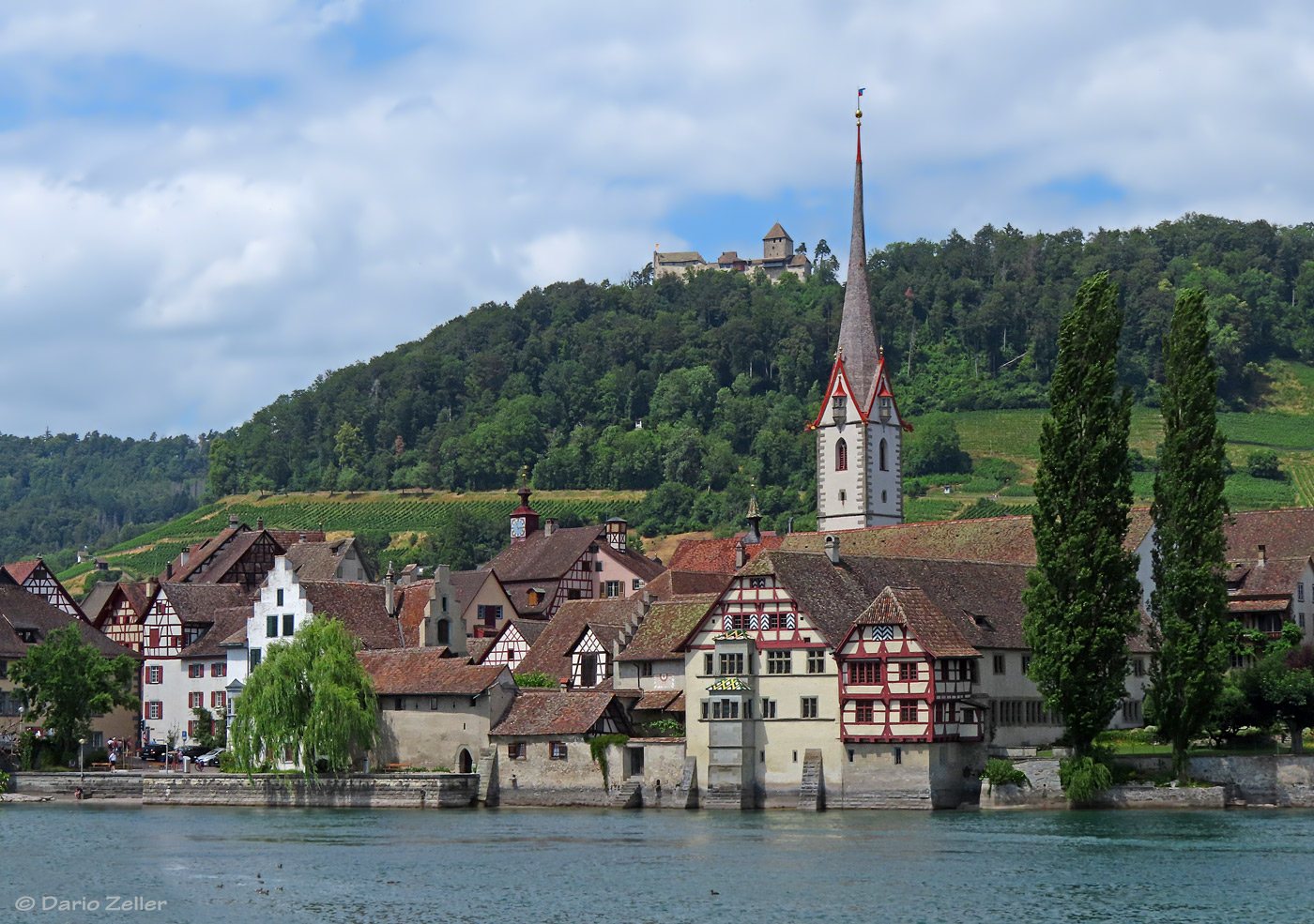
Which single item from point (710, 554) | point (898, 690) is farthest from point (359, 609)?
point (898, 690)

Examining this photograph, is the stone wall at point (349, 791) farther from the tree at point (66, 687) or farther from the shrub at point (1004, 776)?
the shrub at point (1004, 776)

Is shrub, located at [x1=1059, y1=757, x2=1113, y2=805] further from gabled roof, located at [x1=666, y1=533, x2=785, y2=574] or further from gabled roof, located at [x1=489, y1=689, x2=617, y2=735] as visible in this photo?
gabled roof, located at [x1=666, y1=533, x2=785, y2=574]

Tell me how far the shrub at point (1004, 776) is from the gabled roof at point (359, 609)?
3321 centimetres

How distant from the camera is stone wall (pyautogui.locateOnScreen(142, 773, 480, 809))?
257ft

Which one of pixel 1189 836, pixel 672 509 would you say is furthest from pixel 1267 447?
pixel 1189 836

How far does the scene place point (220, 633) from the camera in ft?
326

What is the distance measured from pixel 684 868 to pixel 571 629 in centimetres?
3395

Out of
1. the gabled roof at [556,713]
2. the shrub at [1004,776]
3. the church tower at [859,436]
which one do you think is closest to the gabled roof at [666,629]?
the gabled roof at [556,713]

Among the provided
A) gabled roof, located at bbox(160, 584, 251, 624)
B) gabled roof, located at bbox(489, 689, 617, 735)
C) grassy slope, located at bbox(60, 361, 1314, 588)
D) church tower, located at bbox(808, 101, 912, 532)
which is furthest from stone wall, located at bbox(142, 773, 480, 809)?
grassy slope, located at bbox(60, 361, 1314, 588)

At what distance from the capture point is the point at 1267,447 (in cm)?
17650

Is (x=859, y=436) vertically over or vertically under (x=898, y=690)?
over

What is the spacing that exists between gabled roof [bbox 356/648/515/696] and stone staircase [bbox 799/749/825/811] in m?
14.2

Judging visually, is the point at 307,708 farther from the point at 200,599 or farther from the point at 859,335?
the point at 859,335

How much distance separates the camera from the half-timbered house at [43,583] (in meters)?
115
